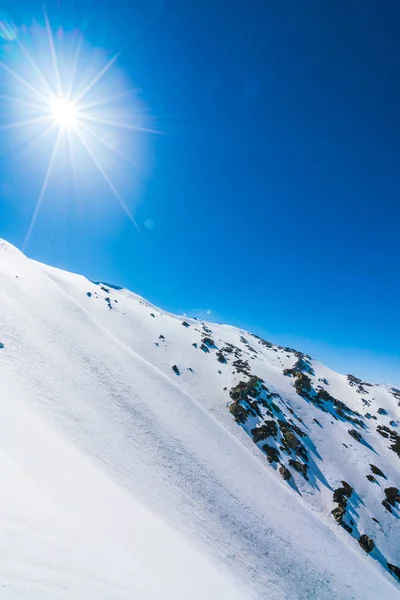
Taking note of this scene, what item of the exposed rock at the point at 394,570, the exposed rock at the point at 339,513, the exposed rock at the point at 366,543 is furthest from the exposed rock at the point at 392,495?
the exposed rock at the point at 339,513

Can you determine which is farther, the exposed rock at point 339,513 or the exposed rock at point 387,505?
the exposed rock at point 387,505

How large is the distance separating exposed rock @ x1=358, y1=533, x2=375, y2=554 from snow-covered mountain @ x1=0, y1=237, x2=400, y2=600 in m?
0.19

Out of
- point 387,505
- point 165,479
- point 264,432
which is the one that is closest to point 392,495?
point 387,505

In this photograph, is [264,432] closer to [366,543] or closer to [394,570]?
[366,543]

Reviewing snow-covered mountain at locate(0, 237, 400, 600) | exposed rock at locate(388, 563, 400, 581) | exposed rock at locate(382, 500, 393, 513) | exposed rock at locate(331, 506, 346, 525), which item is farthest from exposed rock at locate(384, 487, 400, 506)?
exposed rock at locate(331, 506, 346, 525)

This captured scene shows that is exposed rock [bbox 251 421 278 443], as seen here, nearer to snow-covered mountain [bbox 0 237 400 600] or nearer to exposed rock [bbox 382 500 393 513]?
snow-covered mountain [bbox 0 237 400 600]

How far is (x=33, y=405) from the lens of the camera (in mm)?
17422

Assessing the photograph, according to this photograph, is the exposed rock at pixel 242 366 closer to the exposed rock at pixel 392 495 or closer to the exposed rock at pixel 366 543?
the exposed rock at pixel 392 495

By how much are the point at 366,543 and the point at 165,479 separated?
89.1 feet

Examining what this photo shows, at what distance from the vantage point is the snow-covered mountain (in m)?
8.31

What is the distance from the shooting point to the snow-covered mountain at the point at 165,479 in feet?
27.3

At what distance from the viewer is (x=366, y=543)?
94.8 feet

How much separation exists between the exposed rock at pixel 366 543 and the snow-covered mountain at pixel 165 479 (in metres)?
0.19

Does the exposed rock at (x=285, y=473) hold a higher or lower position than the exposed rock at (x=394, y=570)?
higher
